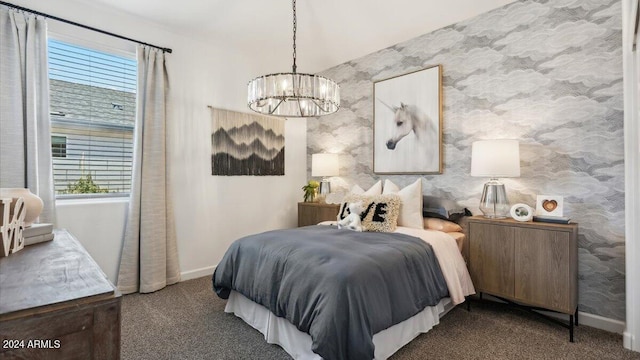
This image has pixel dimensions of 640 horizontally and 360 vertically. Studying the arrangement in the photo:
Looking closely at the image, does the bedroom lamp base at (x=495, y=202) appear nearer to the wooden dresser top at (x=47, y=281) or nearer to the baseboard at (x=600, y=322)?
the baseboard at (x=600, y=322)

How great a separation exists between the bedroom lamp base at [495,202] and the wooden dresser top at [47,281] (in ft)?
8.95

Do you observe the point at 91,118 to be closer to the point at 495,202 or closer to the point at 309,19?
the point at 309,19

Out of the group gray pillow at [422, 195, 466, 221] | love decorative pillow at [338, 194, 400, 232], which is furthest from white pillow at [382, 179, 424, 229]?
gray pillow at [422, 195, 466, 221]

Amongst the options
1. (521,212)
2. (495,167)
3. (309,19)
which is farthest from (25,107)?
(521,212)

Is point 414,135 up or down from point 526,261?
up

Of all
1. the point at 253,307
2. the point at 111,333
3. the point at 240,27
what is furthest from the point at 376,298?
the point at 240,27

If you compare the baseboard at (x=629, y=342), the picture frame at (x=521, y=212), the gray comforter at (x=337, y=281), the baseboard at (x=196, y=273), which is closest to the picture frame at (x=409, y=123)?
the picture frame at (x=521, y=212)

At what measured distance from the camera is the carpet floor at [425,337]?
2.01 meters

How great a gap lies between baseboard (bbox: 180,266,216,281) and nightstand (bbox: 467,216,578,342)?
278 centimetres

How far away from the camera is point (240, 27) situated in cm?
334

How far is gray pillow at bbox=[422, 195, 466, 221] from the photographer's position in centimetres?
304

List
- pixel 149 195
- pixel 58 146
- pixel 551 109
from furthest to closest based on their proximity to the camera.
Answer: pixel 149 195 < pixel 58 146 < pixel 551 109

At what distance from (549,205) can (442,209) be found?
85 centimetres

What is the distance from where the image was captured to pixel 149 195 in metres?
3.09
